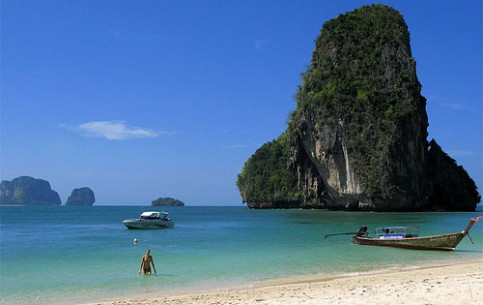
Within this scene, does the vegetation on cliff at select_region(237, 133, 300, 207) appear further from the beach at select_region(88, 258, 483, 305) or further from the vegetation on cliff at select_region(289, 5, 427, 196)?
the beach at select_region(88, 258, 483, 305)

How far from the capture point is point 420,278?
14.4 meters

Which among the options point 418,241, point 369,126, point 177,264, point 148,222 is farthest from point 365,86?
point 177,264

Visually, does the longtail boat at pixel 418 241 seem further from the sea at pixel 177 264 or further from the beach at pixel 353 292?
the beach at pixel 353 292

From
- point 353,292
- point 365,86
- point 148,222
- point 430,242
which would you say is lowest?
point 353,292

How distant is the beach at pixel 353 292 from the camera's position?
36.0 ft

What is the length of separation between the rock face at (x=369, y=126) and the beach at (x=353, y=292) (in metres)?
58.6

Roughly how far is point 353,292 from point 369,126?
214 ft

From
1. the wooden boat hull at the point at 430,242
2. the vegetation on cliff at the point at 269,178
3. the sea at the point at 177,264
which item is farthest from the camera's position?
the vegetation on cliff at the point at 269,178

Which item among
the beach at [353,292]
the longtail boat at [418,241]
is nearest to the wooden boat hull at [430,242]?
the longtail boat at [418,241]

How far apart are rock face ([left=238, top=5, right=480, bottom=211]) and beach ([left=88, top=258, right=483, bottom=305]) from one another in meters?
58.6

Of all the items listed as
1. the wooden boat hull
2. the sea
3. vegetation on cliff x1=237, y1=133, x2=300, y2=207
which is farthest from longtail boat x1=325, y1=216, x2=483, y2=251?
vegetation on cliff x1=237, y1=133, x2=300, y2=207

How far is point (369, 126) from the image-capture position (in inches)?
2938

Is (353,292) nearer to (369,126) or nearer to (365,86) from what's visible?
(369,126)

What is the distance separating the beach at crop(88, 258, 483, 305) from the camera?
1098 centimetres
